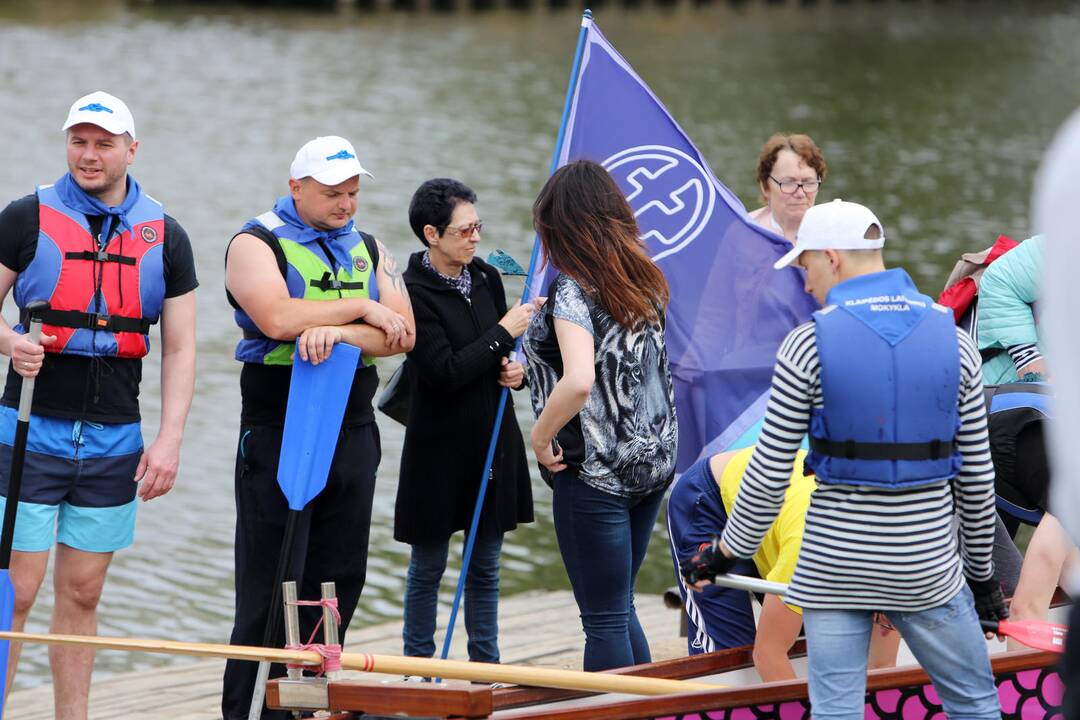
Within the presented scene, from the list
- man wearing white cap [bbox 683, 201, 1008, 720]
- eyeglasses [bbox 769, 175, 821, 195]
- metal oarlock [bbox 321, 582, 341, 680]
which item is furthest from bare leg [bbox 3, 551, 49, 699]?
eyeglasses [bbox 769, 175, 821, 195]

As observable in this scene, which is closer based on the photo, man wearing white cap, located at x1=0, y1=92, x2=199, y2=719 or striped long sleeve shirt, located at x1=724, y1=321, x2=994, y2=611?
striped long sleeve shirt, located at x1=724, y1=321, x2=994, y2=611

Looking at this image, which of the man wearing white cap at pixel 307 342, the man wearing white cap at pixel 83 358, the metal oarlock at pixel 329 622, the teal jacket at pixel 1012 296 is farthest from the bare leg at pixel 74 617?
the teal jacket at pixel 1012 296

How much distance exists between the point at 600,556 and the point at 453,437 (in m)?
0.80

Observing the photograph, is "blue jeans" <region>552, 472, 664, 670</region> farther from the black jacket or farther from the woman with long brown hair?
the black jacket

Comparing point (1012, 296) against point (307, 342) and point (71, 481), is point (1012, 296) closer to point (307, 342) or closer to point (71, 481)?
point (307, 342)

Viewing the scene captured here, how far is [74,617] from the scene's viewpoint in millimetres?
4605

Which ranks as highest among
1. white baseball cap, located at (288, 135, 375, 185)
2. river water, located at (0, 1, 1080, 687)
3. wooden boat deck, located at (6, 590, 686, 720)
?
river water, located at (0, 1, 1080, 687)

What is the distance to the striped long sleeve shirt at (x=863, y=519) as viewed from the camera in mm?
3549

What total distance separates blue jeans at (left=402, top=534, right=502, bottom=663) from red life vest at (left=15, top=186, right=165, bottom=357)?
4.14 ft

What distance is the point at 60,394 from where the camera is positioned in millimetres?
4508

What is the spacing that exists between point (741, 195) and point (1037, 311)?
42.1 feet

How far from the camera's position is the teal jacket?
5.36 metres

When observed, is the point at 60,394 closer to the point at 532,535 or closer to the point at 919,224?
the point at 532,535

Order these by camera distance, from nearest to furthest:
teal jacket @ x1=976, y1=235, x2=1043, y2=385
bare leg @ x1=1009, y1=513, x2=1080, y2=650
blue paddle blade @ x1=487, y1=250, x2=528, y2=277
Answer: bare leg @ x1=1009, y1=513, x2=1080, y2=650
blue paddle blade @ x1=487, y1=250, x2=528, y2=277
teal jacket @ x1=976, y1=235, x2=1043, y2=385
